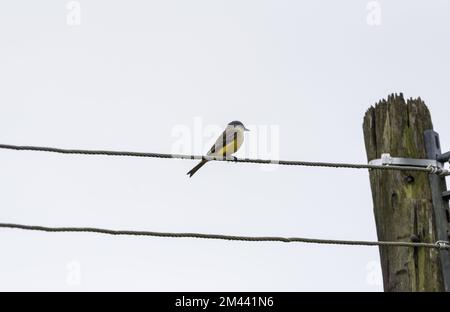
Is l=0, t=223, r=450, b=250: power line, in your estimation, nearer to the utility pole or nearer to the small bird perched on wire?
the utility pole

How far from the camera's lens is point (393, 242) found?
9.32 meters

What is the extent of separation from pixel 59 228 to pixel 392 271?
2691 millimetres

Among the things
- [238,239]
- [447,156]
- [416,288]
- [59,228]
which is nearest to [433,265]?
[416,288]

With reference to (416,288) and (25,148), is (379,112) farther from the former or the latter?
(25,148)

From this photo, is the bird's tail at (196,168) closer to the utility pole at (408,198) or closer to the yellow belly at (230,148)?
the yellow belly at (230,148)

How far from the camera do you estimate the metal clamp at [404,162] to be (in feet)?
31.2

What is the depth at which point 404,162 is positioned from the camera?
9562mm

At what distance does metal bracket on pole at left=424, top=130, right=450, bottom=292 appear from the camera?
30.6 ft

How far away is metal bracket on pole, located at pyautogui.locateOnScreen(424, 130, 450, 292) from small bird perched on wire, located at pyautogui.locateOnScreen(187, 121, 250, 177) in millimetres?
5359

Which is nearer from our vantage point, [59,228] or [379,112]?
[59,228]

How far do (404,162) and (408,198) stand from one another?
1.01 feet

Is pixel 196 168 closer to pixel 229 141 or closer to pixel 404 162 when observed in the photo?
pixel 229 141

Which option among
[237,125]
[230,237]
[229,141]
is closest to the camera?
[230,237]

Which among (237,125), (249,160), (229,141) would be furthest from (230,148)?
(249,160)
